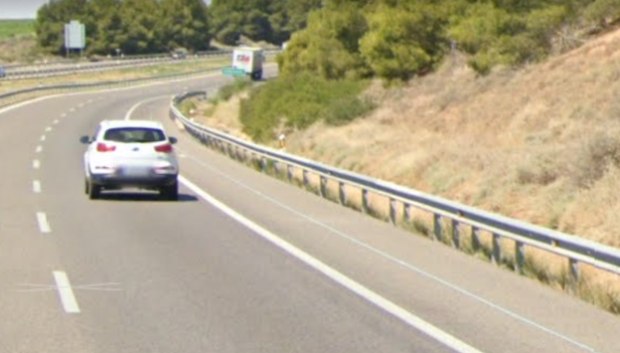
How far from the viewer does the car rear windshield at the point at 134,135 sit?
85.7ft

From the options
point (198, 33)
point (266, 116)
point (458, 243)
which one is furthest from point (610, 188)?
point (198, 33)

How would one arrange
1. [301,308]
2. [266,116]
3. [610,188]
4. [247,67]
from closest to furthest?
[301,308] < [610,188] < [266,116] < [247,67]

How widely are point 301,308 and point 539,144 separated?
2001 centimetres

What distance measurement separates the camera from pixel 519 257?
1609 cm

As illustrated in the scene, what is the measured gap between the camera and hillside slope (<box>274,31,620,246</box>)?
24.0m

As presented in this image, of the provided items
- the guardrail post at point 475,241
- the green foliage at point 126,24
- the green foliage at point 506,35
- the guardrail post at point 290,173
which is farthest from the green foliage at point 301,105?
the green foliage at point 126,24

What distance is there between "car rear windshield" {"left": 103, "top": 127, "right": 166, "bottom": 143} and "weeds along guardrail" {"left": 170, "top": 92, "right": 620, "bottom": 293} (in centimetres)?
358

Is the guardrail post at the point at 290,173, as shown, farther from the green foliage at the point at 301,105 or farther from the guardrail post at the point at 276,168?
the green foliage at the point at 301,105

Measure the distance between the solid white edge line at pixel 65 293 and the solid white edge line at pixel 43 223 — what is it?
16.4 ft

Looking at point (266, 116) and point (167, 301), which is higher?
point (167, 301)

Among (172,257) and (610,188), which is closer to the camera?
(172,257)

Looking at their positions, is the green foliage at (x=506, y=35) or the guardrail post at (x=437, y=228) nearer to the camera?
the guardrail post at (x=437, y=228)

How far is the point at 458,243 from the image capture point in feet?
61.5

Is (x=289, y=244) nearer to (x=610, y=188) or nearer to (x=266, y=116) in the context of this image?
(x=610, y=188)
